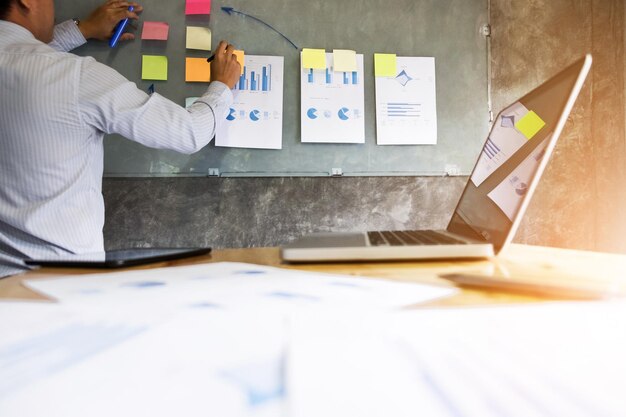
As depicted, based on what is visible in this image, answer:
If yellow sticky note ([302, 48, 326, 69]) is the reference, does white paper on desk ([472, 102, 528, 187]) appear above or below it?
below

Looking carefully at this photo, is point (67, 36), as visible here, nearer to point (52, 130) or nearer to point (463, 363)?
point (52, 130)

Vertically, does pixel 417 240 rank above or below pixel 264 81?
below

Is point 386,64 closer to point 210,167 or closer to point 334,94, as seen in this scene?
point 334,94

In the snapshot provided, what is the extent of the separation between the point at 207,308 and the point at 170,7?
169cm

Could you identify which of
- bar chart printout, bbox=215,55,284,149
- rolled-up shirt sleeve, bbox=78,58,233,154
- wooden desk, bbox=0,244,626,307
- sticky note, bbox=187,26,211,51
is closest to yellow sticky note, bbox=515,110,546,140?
wooden desk, bbox=0,244,626,307

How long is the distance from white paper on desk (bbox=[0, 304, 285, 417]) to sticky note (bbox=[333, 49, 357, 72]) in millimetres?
1572

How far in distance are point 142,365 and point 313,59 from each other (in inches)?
65.6

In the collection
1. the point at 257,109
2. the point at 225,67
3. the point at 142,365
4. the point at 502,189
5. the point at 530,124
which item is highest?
the point at 225,67

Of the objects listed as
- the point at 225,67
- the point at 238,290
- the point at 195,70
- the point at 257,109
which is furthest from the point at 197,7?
the point at 238,290

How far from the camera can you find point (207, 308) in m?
0.37

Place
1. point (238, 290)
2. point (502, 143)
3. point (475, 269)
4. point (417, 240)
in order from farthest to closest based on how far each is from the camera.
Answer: point (502, 143) < point (417, 240) < point (475, 269) < point (238, 290)

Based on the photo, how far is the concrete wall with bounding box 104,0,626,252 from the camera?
1.58 metres

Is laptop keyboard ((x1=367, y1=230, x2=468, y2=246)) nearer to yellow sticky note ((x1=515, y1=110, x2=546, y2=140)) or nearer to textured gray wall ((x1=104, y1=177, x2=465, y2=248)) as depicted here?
yellow sticky note ((x1=515, y1=110, x2=546, y2=140))

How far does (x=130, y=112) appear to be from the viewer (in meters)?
1.09
